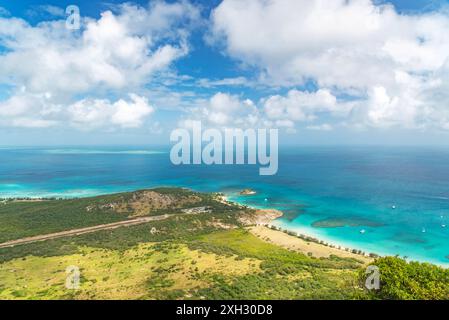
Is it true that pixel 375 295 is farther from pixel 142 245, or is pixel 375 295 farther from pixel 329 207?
pixel 329 207

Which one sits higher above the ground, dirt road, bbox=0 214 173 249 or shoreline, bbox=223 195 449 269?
dirt road, bbox=0 214 173 249

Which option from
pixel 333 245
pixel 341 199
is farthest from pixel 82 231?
pixel 341 199

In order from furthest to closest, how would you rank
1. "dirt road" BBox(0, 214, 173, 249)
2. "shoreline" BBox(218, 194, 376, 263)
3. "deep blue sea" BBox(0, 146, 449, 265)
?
"deep blue sea" BBox(0, 146, 449, 265) → "dirt road" BBox(0, 214, 173, 249) → "shoreline" BBox(218, 194, 376, 263)

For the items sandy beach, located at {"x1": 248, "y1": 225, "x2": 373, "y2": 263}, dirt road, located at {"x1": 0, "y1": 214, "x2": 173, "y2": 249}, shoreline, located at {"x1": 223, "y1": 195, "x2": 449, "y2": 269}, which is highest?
dirt road, located at {"x1": 0, "y1": 214, "x2": 173, "y2": 249}

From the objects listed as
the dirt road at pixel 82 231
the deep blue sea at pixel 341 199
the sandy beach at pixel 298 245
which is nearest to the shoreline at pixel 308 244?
the sandy beach at pixel 298 245

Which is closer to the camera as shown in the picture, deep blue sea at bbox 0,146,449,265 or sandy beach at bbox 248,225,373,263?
sandy beach at bbox 248,225,373,263

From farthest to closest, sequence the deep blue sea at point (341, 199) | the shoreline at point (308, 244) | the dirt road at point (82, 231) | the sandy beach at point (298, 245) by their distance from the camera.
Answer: the deep blue sea at point (341, 199), the dirt road at point (82, 231), the shoreline at point (308, 244), the sandy beach at point (298, 245)

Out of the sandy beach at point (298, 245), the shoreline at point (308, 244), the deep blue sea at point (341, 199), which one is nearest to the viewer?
the sandy beach at point (298, 245)

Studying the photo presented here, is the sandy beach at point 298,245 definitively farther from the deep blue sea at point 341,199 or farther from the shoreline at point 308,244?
the deep blue sea at point 341,199

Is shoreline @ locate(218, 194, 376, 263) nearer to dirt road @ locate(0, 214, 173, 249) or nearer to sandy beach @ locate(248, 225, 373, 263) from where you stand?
sandy beach @ locate(248, 225, 373, 263)

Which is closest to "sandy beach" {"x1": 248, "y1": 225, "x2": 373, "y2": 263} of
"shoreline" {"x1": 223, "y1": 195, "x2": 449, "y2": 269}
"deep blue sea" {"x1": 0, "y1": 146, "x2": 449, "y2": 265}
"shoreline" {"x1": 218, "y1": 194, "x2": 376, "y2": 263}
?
"shoreline" {"x1": 218, "y1": 194, "x2": 376, "y2": 263}

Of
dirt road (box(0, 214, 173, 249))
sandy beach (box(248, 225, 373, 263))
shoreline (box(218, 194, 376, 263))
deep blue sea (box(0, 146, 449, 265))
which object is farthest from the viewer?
deep blue sea (box(0, 146, 449, 265))
